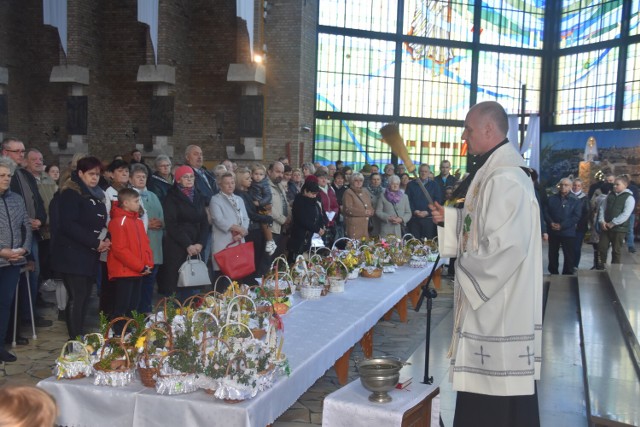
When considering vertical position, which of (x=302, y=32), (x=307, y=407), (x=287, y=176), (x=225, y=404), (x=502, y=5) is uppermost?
(x=502, y=5)

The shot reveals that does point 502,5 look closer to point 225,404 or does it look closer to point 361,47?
point 361,47

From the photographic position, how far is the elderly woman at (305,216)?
910cm

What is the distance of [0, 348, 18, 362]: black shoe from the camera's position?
19.8 ft

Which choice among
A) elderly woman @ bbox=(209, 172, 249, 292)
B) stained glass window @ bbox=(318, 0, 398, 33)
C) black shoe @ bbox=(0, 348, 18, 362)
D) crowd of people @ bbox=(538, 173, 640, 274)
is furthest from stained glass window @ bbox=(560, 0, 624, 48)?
black shoe @ bbox=(0, 348, 18, 362)

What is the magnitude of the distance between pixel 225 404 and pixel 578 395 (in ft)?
11.3

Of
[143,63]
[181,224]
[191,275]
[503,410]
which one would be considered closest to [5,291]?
[191,275]

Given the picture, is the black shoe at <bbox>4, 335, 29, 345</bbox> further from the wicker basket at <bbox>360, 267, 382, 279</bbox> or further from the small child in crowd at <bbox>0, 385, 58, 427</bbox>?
the small child in crowd at <bbox>0, 385, 58, 427</bbox>

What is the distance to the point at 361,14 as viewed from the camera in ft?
68.6

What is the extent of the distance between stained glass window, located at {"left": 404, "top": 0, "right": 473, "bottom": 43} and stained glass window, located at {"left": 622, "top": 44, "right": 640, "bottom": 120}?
543 centimetres

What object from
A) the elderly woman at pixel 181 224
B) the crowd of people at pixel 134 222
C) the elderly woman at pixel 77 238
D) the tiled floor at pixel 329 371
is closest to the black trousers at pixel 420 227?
the crowd of people at pixel 134 222

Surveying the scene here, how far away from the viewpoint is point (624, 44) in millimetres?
22453

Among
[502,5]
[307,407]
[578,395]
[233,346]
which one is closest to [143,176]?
[307,407]

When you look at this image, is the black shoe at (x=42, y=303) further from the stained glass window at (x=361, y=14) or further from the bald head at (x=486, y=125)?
the stained glass window at (x=361, y=14)

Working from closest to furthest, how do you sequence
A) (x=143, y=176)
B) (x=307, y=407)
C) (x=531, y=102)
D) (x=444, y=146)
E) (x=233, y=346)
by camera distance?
(x=233, y=346) < (x=307, y=407) < (x=143, y=176) < (x=444, y=146) < (x=531, y=102)
